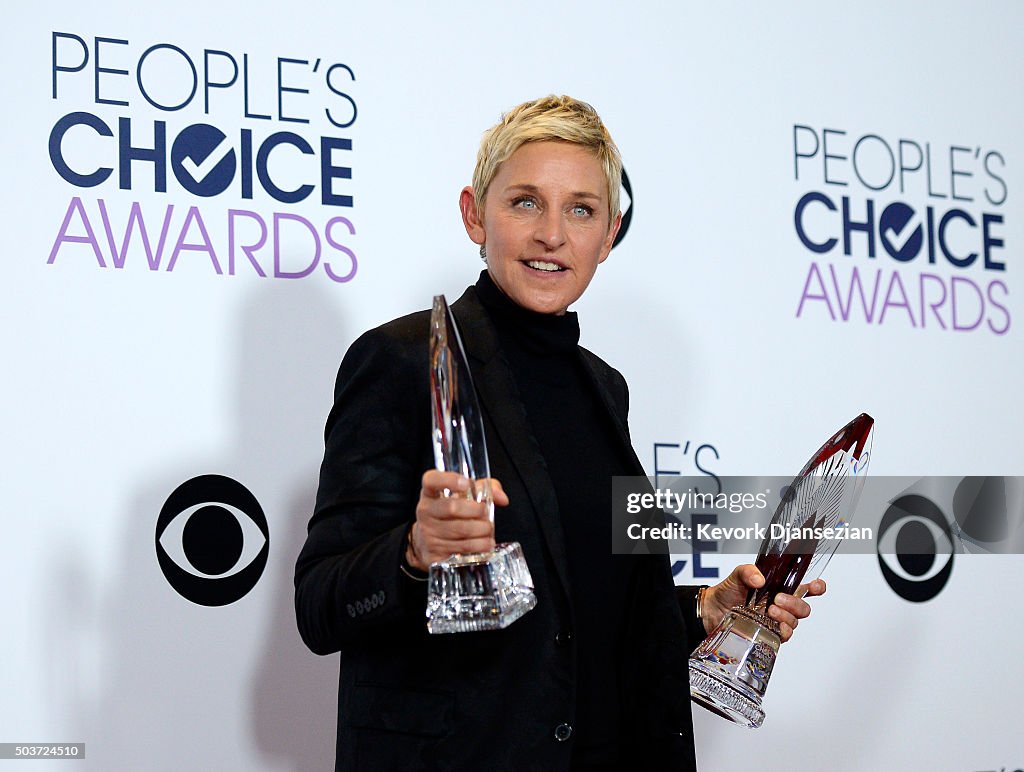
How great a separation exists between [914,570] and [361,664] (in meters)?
1.68

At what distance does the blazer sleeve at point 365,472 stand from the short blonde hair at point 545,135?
295 mm

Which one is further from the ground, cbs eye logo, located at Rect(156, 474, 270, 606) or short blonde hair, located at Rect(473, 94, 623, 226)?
short blonde hair, located at Rect(473, 94, 623, 226)

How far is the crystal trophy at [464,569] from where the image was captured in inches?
46.8

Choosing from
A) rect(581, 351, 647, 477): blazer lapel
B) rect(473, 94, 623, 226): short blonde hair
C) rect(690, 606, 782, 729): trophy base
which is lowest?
rect(690, 606, 782, 729): trophy base

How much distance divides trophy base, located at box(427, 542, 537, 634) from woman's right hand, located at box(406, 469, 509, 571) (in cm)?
5

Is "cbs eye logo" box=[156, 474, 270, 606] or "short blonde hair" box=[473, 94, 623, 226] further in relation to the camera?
"cbs eye logo" box=[156, 474, 270, 606]

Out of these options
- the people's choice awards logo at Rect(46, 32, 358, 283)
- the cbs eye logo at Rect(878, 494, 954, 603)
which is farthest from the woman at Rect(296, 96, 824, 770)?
the cbs eye logo at Rect(878, 494, 954, 603)

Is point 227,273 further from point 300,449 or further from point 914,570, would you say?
point 914,570

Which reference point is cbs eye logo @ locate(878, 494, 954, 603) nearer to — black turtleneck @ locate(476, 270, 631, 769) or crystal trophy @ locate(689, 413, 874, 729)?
crystal trophy @ locate(689, 413, 874, 729)

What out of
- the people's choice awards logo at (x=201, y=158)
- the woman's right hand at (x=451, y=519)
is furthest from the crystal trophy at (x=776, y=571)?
the people's choice awards logo at (x=201, y=158)

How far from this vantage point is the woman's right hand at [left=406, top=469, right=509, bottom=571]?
3.59ft

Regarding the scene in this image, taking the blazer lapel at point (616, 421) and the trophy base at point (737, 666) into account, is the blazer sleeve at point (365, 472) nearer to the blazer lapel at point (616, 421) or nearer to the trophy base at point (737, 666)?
the blazer lapel at point (616, 421)

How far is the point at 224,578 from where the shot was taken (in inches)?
82.0

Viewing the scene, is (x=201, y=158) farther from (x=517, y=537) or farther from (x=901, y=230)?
(x=901, y=230)
